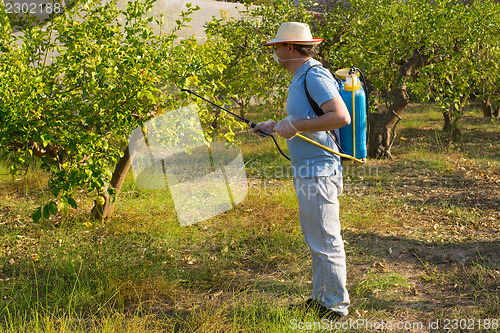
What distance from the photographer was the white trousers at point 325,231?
282 cm

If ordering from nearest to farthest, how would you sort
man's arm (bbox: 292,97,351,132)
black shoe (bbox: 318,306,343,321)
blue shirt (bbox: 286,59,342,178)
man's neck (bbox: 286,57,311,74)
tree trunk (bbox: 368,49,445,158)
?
man's arm (bbox: 292,97,351,132) < blue shirt (bbox: 286,59,342,178) < man's neck (bbox: 286,57,311,74) < black shoe (bbox: 318,306,343,321) < tree trunk (bbox: 368,49,445,158)

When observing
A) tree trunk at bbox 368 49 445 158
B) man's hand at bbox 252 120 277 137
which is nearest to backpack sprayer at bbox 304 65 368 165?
man's hand at bbox 252 120 277 137

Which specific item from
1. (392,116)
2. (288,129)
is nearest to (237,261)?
(288,129)

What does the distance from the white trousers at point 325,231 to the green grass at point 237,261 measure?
0.78ft

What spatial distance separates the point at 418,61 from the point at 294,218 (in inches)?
173

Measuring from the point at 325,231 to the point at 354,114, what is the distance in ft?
2.42

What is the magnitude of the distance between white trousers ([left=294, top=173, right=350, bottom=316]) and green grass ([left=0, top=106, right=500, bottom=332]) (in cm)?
24

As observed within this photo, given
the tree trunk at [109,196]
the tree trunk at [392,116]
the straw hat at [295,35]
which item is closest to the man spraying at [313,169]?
the straw hat at [295,35]

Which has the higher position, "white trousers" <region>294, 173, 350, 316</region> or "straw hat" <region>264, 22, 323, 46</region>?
"straw hat" <region>264, 22, 323, 46</region>

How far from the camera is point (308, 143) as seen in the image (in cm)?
283

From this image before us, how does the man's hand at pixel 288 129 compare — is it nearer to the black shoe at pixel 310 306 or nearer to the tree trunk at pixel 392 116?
the black shoe at pixel 310 306

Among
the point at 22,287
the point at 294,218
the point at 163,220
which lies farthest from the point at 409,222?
the point at 22,287

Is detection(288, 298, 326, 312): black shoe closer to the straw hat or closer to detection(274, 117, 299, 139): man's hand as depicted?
detection(274, 117, 299, 139): man's hand

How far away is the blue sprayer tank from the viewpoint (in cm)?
282
